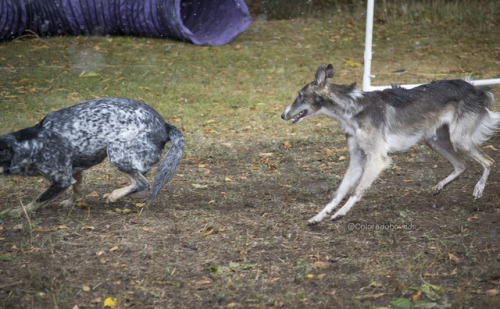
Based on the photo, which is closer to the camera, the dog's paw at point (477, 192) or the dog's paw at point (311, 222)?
the dog's paw at point (311, 222)

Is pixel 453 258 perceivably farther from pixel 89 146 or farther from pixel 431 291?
pixel 89 146

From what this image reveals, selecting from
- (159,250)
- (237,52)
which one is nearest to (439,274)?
(159,250)

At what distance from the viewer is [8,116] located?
9.27m

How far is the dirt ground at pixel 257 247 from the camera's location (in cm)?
402

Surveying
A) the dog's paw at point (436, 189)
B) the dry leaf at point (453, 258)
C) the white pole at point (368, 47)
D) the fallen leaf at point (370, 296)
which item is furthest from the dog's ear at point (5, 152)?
the white pole at point (368, 47)

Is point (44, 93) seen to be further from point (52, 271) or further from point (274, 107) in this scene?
point (52, 271)

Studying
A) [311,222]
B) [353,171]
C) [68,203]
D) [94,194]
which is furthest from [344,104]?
[68,203]

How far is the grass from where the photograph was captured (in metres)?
4.12

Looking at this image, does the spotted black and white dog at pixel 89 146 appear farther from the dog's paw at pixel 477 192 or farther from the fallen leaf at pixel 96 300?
the dog's paw at pixel 477 192

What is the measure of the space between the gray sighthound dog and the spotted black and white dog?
1482 mm

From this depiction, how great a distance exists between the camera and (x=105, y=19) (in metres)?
13.3

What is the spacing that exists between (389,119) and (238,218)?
6.36 ft

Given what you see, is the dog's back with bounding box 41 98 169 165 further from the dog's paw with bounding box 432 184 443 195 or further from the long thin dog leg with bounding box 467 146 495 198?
the long thin dog leg with bounding box 467 146 495 198

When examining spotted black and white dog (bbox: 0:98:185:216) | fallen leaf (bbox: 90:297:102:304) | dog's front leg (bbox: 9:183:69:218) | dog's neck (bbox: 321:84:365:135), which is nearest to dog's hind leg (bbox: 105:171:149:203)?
spotted black and white dog (bbox: 0:98:185:216)
